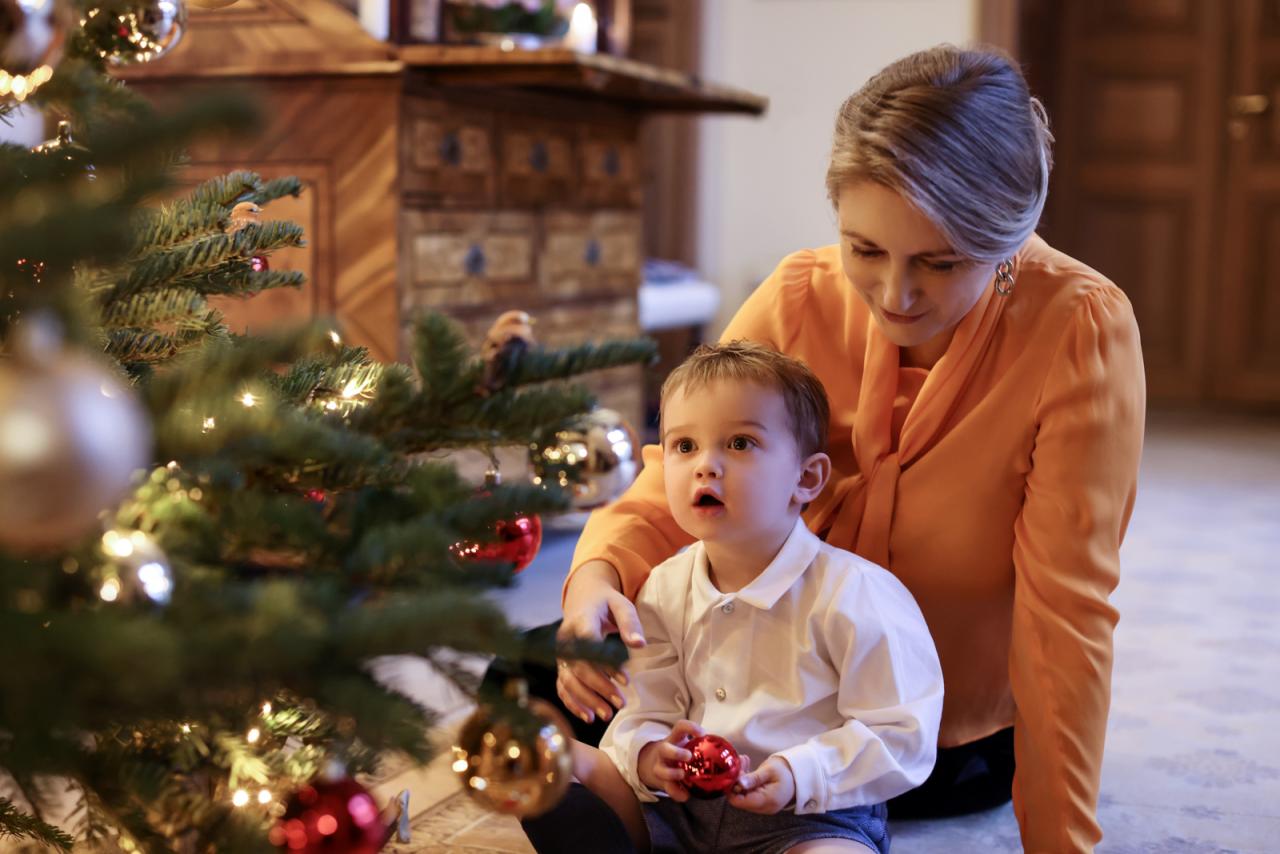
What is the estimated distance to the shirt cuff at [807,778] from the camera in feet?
3.74

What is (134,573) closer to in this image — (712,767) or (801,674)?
(712,767)

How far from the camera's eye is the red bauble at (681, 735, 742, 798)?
1.10 m

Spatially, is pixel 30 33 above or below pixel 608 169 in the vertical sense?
above

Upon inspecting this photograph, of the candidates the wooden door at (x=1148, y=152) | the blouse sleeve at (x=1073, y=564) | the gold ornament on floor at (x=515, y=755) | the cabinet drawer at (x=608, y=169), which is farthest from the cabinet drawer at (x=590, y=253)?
the wooden door at (x=1148, y=152)

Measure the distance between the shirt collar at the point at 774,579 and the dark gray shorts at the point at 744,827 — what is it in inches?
7.0

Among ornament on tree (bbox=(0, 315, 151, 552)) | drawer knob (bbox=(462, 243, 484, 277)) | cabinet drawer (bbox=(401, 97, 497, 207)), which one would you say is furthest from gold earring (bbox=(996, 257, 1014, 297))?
drawer knob (bbox=(462, 243, 484, 277))

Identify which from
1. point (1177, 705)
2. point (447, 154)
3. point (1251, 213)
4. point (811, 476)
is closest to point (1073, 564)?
point (811, 476)

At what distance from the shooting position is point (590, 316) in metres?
3.14

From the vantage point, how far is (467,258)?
8.67 ft

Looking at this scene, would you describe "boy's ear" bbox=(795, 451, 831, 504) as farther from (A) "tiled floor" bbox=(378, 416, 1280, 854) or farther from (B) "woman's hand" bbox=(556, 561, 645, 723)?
(A) "tiled floor" bbox=(378, 416, 1280, 854)

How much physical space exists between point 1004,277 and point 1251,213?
451 cm

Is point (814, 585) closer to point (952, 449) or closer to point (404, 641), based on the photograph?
point (952, 449)

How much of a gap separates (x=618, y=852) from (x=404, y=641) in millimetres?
728

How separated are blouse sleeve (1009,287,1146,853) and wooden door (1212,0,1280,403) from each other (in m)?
4.47
